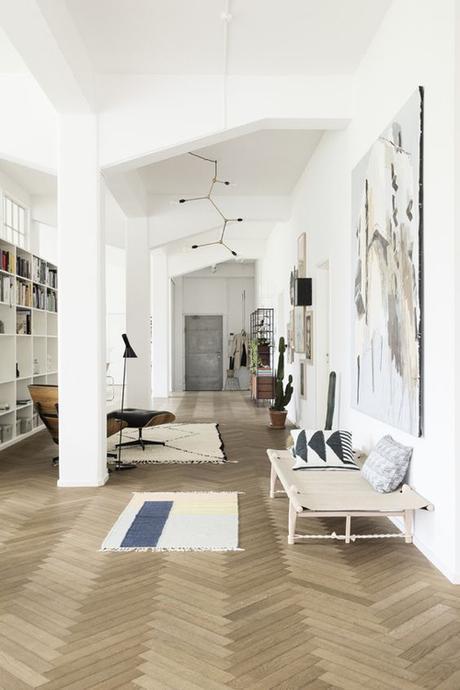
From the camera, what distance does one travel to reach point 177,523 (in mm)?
4434

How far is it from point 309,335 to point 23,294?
3662 mm

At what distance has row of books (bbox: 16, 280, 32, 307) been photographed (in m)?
8.02

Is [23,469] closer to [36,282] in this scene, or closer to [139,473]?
[139,473]

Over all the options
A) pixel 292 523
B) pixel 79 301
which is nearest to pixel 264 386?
pixel 79 301

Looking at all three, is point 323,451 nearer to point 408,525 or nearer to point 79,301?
point 408,525

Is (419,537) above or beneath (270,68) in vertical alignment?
beneath

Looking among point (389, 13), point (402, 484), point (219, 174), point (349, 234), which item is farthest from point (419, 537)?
point (219, 174)

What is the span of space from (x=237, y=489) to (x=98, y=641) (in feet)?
9.28

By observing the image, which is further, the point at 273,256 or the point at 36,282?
the point at 273,256

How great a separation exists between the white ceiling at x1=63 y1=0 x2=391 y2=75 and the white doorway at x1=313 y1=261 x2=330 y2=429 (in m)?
2.64

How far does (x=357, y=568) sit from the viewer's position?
3.58 meters

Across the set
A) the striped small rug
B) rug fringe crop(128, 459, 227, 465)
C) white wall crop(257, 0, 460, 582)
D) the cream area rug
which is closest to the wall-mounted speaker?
white wall crop(257, 0, 460, 582)

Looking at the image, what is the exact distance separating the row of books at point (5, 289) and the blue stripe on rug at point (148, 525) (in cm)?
353

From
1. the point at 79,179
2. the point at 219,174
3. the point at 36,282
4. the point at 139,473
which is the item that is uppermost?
the point at 219,174
